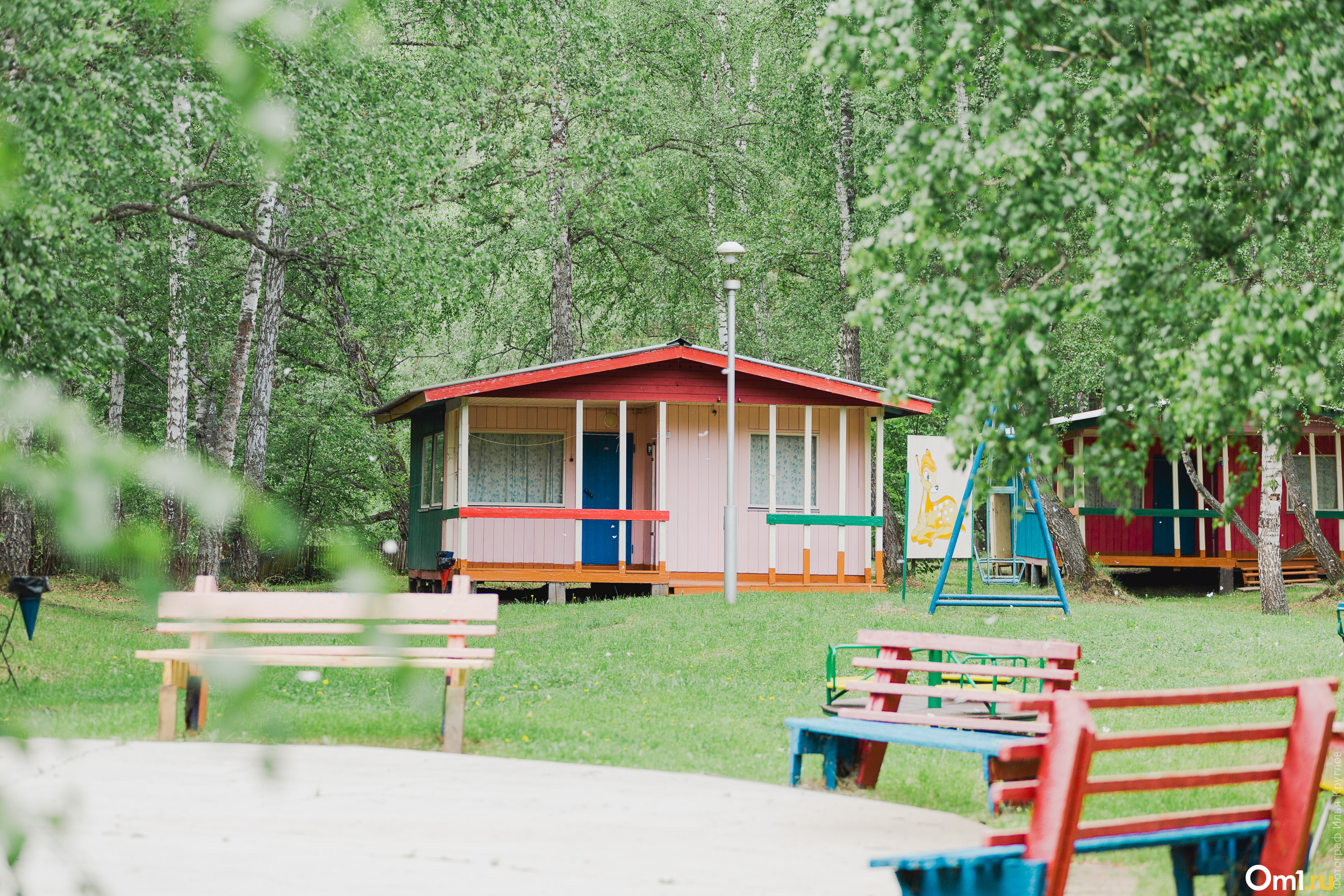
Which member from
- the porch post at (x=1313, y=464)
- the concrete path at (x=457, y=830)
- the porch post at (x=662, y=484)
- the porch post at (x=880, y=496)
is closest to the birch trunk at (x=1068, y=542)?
the porch post at (x=880, y=496)

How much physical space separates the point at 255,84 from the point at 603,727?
7.70 m

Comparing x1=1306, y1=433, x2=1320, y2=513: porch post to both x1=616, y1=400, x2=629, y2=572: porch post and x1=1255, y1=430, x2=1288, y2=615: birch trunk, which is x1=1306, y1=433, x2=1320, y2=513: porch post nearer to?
x1=1255, y1=430, x2=1288, y2=615: birch trunk

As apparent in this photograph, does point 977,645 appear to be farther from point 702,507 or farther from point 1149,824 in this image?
point 702,507

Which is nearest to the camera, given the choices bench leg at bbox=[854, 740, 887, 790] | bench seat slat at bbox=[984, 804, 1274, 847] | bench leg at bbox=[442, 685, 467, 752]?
bench seat slat at bbox=[984, 804, 1274, 847]

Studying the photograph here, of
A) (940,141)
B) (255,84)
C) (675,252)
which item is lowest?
(255,84)

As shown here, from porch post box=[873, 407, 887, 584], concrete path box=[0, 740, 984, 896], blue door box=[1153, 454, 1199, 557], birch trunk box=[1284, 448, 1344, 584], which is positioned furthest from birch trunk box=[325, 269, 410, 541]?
concrete path box=[0, 740, 984, 896]

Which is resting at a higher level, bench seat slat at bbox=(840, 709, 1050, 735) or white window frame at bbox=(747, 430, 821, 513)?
white window frame at bbox=(747, 430, 821, 513)

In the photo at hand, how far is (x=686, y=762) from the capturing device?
7.06 m

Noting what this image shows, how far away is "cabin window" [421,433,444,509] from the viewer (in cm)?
2177

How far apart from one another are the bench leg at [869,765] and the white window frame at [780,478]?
13.6 metres

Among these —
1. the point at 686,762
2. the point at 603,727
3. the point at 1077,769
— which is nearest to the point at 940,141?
the point at 1077,769

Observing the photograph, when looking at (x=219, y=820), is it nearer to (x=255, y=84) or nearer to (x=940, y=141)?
(x=940, y=141)

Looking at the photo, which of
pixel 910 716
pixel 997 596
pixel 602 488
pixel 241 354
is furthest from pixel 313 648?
pixel 241 354

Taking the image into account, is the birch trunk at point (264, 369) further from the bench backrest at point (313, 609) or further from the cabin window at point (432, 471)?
the bench backrest at point (313, 609)
